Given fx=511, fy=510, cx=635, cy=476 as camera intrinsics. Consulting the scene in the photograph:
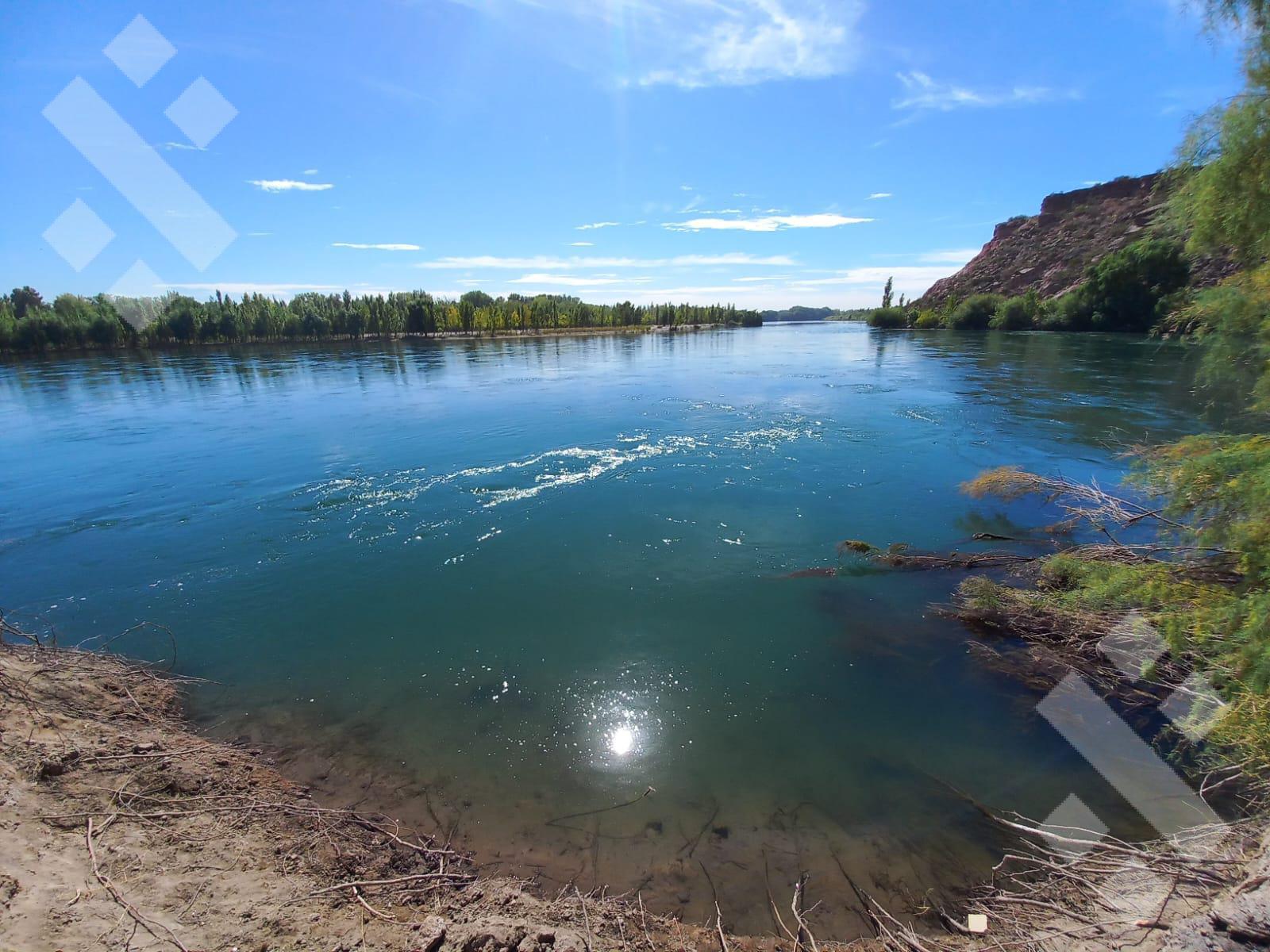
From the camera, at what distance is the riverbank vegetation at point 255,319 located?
77.6 m

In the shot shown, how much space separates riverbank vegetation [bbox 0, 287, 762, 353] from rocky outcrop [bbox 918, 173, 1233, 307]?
9537cm

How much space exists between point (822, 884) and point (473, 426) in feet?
80.5

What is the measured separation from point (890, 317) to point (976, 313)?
84.7ft

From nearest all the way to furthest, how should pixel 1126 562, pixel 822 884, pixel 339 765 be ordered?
1. pixel 822 884
2. pixel 339 765
3. pixel 1126 562

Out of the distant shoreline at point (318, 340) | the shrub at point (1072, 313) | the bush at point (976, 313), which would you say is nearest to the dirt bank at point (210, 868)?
the shrub at point (1072, 313)

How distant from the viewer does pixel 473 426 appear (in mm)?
26484

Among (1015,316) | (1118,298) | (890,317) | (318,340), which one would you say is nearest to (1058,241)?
(890,317)

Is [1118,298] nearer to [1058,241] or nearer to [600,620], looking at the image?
[1058,241]

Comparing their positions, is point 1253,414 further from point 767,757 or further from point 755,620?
point 767,757

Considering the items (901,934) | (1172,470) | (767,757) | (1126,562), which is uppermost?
(1172,470)

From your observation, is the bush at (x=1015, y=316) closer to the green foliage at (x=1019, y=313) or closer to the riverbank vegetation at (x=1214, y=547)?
the green foliage at (x=1019, y=313)

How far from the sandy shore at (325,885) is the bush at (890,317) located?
135m

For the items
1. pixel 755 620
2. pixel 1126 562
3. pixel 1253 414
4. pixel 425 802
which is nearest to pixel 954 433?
A: pixel 1253 414

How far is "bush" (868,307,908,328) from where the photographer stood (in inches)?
4749
